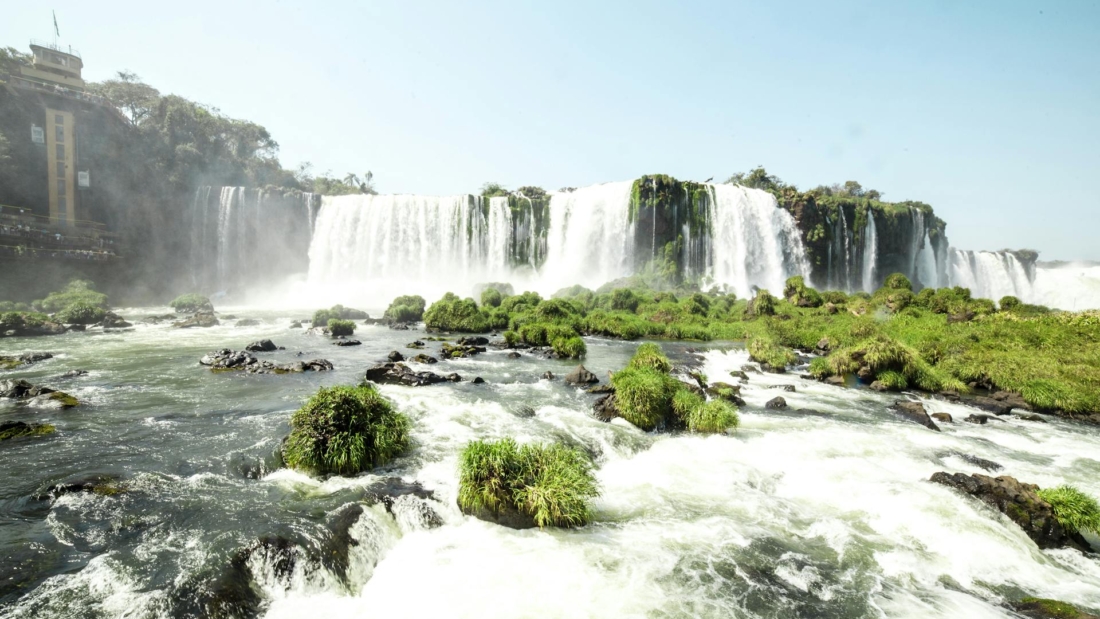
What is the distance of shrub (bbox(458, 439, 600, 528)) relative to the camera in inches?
308

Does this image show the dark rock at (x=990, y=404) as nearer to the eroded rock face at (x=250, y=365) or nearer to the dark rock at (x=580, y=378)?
the dark rock at (x=580, y=378)

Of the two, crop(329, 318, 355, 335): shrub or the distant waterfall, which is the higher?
the distant waterfall

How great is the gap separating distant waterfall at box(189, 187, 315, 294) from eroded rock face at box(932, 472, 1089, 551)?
194 ft

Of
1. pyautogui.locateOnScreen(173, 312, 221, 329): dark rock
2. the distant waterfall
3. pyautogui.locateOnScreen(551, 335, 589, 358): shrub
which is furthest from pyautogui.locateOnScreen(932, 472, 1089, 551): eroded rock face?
the distant waterfall

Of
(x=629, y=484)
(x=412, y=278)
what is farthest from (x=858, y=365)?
(x=412, y=278)

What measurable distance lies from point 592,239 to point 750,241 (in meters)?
17.5

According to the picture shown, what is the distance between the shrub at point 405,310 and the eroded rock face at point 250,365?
55.4 feet

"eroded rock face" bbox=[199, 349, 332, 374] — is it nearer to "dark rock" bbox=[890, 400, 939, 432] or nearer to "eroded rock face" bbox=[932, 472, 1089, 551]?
"eroded rock face" bbox=[932, 472, 1089, 551]

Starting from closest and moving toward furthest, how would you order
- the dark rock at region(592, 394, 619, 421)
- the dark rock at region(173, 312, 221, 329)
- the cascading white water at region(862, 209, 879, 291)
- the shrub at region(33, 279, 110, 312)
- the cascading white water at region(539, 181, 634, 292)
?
the dark rock at region(592, 394, 619, 421)
the dark rock at region(173, 312, 221, 329)
the shrub at region(33, 279, 110, 312)
the cascading white water at region(539, 181, 634, 292)
the cascading white water at region(862, 209, 879, 291)

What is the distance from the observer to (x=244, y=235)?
55.1 m

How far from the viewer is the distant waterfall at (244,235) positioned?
5422cm

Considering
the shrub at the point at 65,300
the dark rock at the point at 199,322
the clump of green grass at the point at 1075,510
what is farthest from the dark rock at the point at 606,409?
the shrub at the point at 65,300

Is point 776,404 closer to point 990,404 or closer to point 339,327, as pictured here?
point 990,404

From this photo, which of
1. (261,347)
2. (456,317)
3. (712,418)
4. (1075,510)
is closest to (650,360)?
(712,418)
